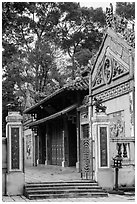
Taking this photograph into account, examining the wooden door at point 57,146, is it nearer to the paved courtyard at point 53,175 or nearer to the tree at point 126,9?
the paved courtyard at point 53,175

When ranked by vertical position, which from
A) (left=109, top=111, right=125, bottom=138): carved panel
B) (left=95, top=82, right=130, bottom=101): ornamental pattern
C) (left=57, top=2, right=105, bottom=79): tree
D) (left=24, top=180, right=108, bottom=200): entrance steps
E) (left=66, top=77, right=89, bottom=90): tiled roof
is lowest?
(left=24, top=180, right=108, bottom=200): entrance steps

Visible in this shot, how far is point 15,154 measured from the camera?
440 inches

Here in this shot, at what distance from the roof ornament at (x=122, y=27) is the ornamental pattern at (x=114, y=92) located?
1325 mm

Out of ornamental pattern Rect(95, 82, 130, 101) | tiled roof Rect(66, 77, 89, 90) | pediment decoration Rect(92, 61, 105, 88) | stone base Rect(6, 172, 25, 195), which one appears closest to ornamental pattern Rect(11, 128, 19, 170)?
stone base Rect(6, 172, 25, 195)

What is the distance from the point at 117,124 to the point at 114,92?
1.14 meters

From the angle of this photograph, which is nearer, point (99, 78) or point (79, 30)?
point (99, 78)

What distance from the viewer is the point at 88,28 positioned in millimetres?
30750

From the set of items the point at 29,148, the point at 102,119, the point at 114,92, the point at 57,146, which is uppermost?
the point at 114,92

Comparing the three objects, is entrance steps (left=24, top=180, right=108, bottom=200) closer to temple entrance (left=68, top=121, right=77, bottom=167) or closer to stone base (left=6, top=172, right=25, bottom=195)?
stone base (left=6, top=172, right=25, bottom=195)

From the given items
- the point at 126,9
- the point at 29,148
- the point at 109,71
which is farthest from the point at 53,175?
the point at 126,9

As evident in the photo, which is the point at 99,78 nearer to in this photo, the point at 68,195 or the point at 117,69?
the point at 117,69

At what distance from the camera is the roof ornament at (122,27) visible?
13.9 metres

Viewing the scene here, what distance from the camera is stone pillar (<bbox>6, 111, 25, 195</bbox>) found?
11.0 metres

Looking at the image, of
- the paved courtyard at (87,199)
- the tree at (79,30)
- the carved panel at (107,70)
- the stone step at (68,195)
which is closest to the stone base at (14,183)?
the paved courtyard at (87,199)
